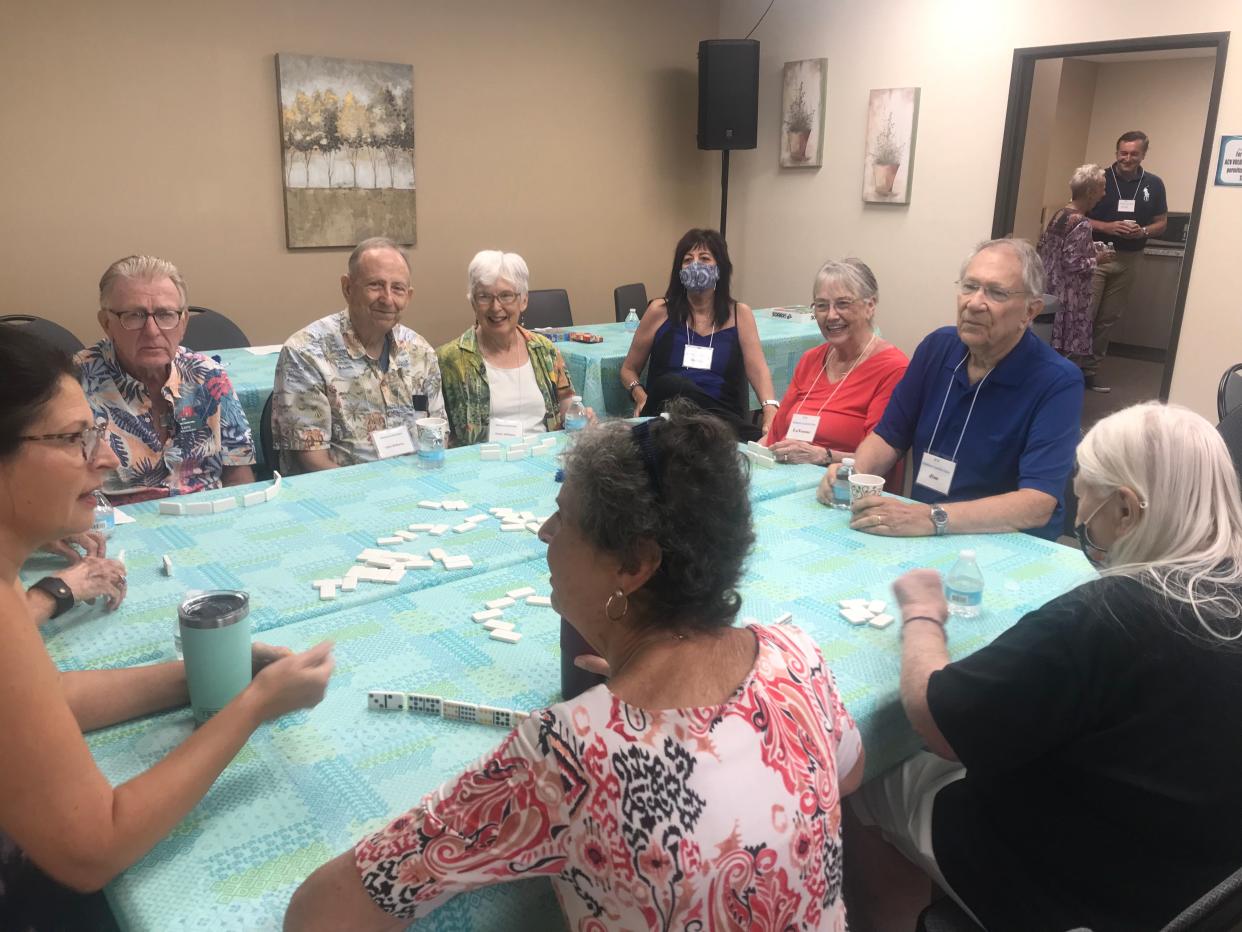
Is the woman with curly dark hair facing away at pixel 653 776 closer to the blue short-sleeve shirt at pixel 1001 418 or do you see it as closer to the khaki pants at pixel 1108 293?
the blue short-sleeve shirt at pixel 1001 418

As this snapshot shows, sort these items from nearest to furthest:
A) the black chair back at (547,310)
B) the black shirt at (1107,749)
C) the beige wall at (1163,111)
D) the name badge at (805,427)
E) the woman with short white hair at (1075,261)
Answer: the black shirt at (1107,749) < the name badge at (805,427) < the black chair back at (547,310) < the woman with short white hair at (1075,261) < the beige wall at (1163,111)

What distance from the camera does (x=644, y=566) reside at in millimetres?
1067

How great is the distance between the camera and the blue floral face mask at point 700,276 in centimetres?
421

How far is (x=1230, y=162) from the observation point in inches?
201

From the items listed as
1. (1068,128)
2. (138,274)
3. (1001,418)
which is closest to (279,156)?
(138,274)

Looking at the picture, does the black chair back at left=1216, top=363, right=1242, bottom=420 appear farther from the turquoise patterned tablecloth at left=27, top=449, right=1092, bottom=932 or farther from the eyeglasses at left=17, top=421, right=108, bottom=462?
the eyeglasses at left=17, top=421, right=108, bottom=462

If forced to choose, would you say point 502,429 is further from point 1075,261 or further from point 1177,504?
point 1075,261

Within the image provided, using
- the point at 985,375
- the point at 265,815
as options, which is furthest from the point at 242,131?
the point at 265,815

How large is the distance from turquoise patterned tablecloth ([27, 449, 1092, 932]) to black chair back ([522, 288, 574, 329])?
10.5 ft

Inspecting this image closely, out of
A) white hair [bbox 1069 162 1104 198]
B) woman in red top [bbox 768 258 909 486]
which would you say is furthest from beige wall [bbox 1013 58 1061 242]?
woman in red top [bbox 768 258 909 486]

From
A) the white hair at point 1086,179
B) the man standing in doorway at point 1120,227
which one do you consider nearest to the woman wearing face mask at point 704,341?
the white hair at point 1086,179

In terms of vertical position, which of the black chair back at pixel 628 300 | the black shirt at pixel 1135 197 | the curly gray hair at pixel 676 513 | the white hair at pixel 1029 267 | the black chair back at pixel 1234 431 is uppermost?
the black shirt at pixel 1135 197

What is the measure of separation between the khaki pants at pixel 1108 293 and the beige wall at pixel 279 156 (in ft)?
11.8

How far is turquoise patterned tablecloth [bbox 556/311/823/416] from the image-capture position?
4566 mm
